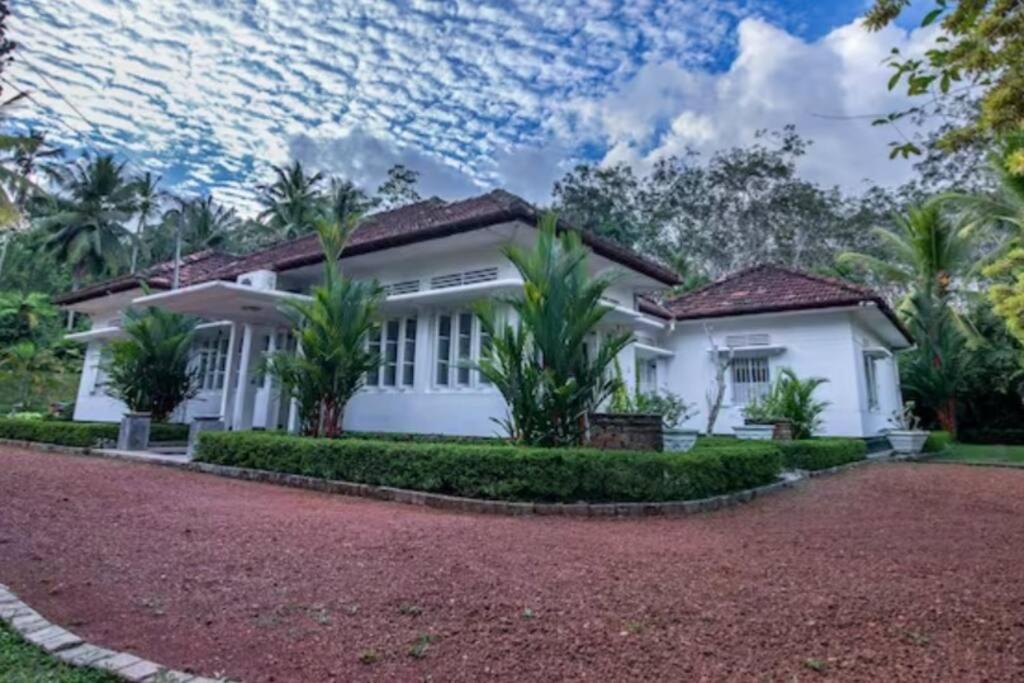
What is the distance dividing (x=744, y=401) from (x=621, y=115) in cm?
857

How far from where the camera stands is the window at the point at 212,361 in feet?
53.3

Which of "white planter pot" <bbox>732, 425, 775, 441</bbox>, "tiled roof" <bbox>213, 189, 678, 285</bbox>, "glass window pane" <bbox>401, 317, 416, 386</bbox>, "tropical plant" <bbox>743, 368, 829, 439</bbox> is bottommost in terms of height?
"white planter pot" <bbox>732, 425, 775, 441</bbox>

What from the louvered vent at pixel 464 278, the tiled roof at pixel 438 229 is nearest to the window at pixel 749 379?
the tiled roof at pixel 438 229

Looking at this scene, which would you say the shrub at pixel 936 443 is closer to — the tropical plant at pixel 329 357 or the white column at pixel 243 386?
the tropical plant at pixel 329 357

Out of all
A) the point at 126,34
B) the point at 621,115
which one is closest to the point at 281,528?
the point at 126,34

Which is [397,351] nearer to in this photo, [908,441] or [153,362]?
[153,362]

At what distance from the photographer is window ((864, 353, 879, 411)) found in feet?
53.1

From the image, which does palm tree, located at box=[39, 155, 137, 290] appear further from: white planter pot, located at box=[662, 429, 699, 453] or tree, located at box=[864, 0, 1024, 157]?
tree, located at box=[864, 0, 1024, 157]

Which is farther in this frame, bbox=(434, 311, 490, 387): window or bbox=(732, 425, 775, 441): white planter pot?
bbox=(732, 425, 775, 441): white planter pot

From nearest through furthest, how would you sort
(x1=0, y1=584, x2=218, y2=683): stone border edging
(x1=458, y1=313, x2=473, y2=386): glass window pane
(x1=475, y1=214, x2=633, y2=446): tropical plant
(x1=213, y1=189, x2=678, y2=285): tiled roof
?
(x1=0, y1=584, x2=218, y2=683): stone border edging, (x1=475, y1=214, x2=633, y2=446): tropical plant, (x1=213, y1=189, x2=678, y2=285): tiled roof, (x1=458, y1=313, x2=473, y2=386): glass window pane

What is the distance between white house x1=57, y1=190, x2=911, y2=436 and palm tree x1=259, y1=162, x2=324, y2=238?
17.8 meters

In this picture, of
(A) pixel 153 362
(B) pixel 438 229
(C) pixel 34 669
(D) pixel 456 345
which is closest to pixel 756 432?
(D) pixel 456 345

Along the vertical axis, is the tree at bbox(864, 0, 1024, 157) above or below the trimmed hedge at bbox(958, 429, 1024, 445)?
above

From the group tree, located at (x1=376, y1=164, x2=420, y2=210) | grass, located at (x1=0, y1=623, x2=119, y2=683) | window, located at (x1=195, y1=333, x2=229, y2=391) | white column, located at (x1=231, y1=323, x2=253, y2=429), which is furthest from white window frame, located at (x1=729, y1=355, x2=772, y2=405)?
tree, located at (x1=376, y1=164, x2=420, y2=210)
